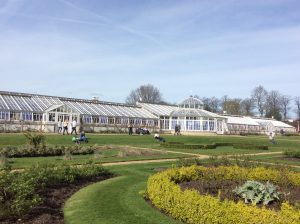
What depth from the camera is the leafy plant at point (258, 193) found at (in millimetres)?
8953

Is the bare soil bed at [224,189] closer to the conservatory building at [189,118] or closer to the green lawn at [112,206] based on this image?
the green lawn at [112,206]

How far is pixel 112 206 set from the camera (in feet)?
31.6

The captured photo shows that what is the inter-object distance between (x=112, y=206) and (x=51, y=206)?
154 centimetres

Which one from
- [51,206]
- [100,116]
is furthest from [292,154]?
[100,116]

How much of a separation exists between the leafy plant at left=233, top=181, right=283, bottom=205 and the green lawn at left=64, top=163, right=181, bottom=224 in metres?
2.02

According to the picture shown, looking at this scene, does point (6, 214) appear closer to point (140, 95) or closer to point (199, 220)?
point (199, 220)

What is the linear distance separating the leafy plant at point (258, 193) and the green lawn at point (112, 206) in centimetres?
202

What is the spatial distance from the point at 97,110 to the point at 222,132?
73.5ft

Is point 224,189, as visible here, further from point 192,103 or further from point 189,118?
point 192,103

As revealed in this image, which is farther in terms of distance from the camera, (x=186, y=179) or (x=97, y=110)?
(x=97, y=110)

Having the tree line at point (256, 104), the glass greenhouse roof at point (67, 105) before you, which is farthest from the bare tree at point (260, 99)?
the glass greenhouse roof at point (67, 105)

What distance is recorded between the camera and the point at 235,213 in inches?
282

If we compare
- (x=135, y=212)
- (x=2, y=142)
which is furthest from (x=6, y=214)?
(x=2, y=142)

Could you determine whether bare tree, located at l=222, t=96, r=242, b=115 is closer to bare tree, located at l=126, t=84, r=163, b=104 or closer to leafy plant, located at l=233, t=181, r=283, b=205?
bare tree, located at l=126, t=84, r=163, b=104
